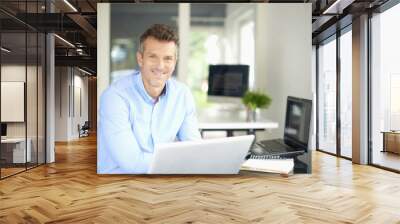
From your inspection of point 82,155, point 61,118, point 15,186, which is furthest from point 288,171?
point 61,118

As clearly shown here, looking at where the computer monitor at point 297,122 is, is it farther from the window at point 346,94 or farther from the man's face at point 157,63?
the window at point 346,94

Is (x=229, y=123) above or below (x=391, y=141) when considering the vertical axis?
above

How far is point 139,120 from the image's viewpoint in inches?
230

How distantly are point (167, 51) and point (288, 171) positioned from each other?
92.1 inches

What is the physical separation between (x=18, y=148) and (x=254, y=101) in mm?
3603

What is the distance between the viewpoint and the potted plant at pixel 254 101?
6.04 metres

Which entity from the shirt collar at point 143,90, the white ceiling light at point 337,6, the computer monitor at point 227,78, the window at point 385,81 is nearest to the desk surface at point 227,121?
the computer monitor at point 227,78

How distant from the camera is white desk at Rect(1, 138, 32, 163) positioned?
243 inches

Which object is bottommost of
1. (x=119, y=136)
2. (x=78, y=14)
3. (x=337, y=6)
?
(x=119, y=136)

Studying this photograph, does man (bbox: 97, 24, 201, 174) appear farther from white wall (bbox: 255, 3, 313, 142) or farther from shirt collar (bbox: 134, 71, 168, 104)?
white wall (bbox: 255, 3, 313, 142)

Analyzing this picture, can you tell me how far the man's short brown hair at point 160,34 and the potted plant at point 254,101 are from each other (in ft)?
3.93

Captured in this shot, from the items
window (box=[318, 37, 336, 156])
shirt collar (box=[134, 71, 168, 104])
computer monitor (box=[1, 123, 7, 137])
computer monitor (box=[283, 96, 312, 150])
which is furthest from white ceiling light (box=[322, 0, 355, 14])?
computer monitor (box=[1, 123, 7, 137])

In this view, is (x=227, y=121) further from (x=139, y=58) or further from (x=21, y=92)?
(x=21, y=92)

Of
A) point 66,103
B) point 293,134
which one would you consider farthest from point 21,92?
point 66,103
